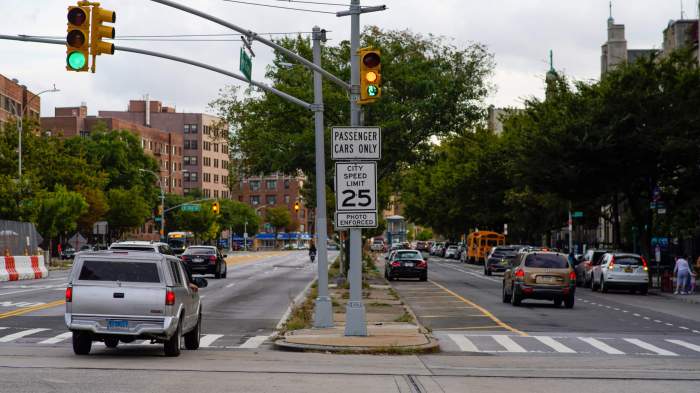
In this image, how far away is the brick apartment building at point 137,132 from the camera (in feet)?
532

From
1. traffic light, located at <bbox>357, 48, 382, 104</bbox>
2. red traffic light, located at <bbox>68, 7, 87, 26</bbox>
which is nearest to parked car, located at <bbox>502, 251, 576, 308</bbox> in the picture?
traffic light, located at <bbox>357, 48, 382, 104</bbox>

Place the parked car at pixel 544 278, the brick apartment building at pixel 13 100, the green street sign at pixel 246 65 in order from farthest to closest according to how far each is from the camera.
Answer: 1. the brick apartment building at pixel 13 100
2. the parked car at pixel 544 278
3. the green street sign at pixel 246 65

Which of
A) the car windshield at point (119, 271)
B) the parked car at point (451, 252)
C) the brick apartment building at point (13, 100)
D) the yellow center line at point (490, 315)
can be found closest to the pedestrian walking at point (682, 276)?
the yellow center line at point (490, 315)

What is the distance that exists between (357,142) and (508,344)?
4.87 meters

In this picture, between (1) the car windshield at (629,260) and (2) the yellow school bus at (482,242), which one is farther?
(2) the yellow school bus at (482,242)

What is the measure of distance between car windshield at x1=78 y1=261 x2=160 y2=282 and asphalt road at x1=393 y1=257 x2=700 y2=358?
5.95 meters

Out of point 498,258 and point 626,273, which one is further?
point 498,258

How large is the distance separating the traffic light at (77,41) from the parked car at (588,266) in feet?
113

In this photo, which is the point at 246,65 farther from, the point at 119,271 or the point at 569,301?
the point at 569,301

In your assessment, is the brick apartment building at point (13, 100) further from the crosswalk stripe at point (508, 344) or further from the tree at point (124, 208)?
the crosswalk stripe at point (508, 344)

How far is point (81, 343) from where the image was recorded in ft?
61.3

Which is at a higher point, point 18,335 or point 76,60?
point 76,60

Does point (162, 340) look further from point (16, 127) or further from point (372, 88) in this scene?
point (16, 127)

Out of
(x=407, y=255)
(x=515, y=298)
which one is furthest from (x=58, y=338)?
(x=407, y=255)
